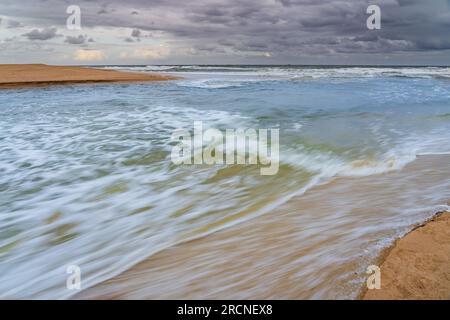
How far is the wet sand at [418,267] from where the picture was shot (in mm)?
1955

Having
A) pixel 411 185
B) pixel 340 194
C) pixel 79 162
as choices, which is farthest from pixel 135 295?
pixel 79 162

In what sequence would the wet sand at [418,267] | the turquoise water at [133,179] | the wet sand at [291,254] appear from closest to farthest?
the wet sand at [418,267]
the wet sand at [291,254]
the turquoise water at [133,179]

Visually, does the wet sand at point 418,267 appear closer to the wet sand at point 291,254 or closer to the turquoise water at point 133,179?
the wet sand at point 291,254

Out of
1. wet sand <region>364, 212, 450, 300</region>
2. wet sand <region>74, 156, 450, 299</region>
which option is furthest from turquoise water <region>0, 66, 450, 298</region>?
wet sand <region>364, 212, 450, 300</region>

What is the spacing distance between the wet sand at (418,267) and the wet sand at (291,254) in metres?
0.10

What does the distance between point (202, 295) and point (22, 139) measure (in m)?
6.20

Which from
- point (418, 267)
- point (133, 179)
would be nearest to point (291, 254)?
point (418, 267)

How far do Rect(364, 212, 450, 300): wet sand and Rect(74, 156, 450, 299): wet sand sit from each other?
0.33 ft

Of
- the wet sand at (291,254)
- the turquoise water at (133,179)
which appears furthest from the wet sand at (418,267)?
the turquoise water at (133,179)

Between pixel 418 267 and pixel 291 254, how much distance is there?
77 centimetres

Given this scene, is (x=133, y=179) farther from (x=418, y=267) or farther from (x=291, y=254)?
(x=418, y=267)

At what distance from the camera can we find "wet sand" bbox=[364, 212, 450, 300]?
1.95 meters

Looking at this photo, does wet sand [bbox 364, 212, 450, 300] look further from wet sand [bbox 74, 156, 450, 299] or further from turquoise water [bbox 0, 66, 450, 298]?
turquoise water [bbox 0, 66, 450, 298]

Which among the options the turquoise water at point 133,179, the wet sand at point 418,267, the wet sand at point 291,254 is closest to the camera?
the wet sand at point 418,267
